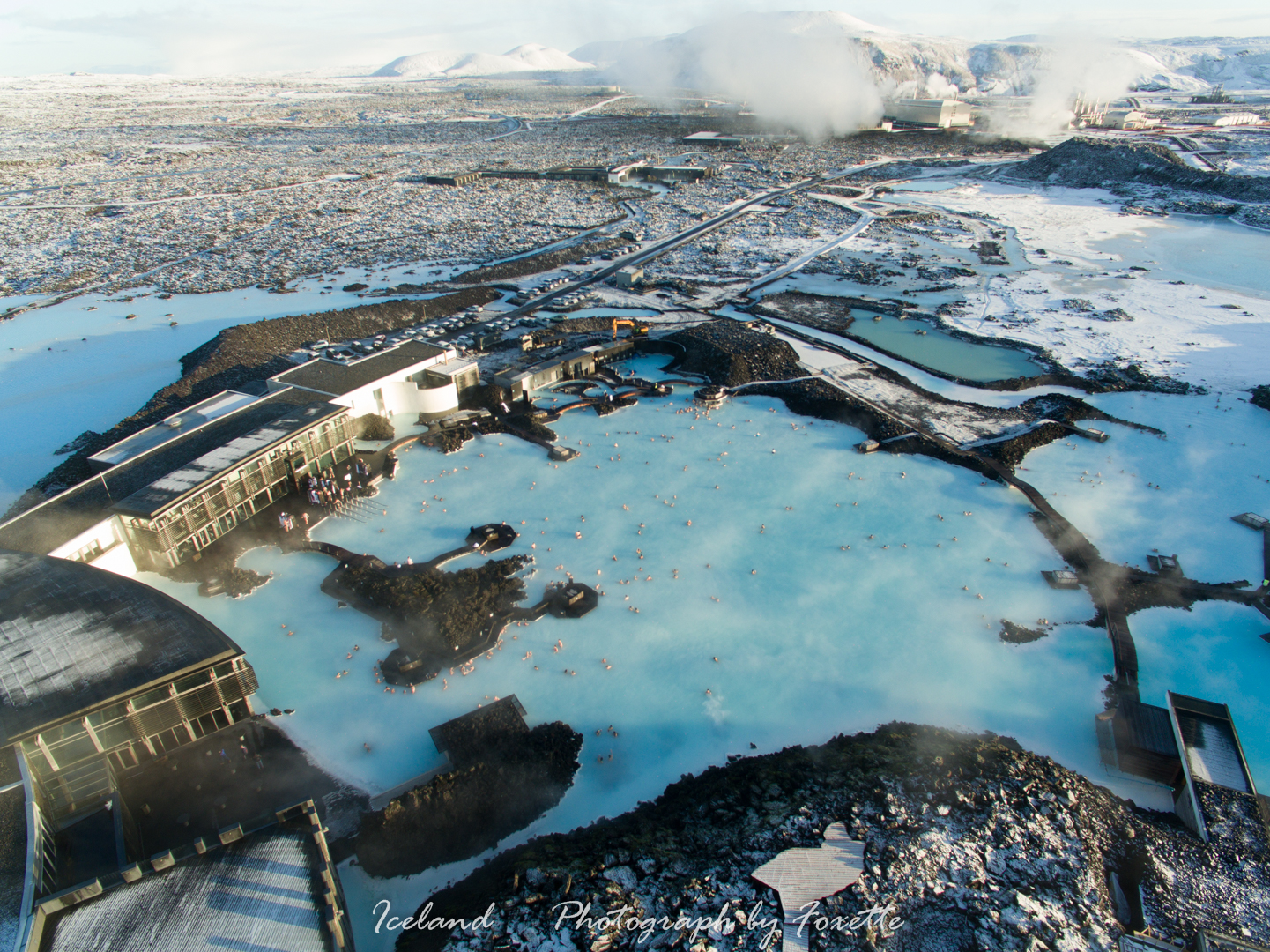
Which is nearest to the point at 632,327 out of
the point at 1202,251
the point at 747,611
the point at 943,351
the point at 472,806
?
the point at 943,351

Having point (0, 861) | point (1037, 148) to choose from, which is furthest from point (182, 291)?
point (1037, 148)

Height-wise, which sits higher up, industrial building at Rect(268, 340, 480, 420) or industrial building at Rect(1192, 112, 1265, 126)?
industrial building at Rect(1192, 112, 1265, 126)

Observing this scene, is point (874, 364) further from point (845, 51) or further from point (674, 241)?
point (845, 51)

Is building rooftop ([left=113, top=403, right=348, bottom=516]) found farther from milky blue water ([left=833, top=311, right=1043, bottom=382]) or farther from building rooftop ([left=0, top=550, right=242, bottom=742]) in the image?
milky blue water ([left=833, top=311, right=1043, bottom=382])

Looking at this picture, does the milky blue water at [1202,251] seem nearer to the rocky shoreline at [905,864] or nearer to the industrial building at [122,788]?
the rocky shoreline at [905,864]

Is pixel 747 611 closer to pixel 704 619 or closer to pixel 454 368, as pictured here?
pixel 704 619

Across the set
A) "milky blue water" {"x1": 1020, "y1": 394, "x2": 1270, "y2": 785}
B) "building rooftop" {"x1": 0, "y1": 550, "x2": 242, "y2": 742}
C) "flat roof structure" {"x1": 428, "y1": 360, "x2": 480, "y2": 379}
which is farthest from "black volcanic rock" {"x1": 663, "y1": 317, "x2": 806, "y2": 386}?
"building rooftop" {"x1": 0, "y1": 550, "x2": 242, "y2": 742}

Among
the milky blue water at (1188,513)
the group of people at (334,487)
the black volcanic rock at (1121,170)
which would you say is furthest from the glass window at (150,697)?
the black volcanic rock at (1121,170)
